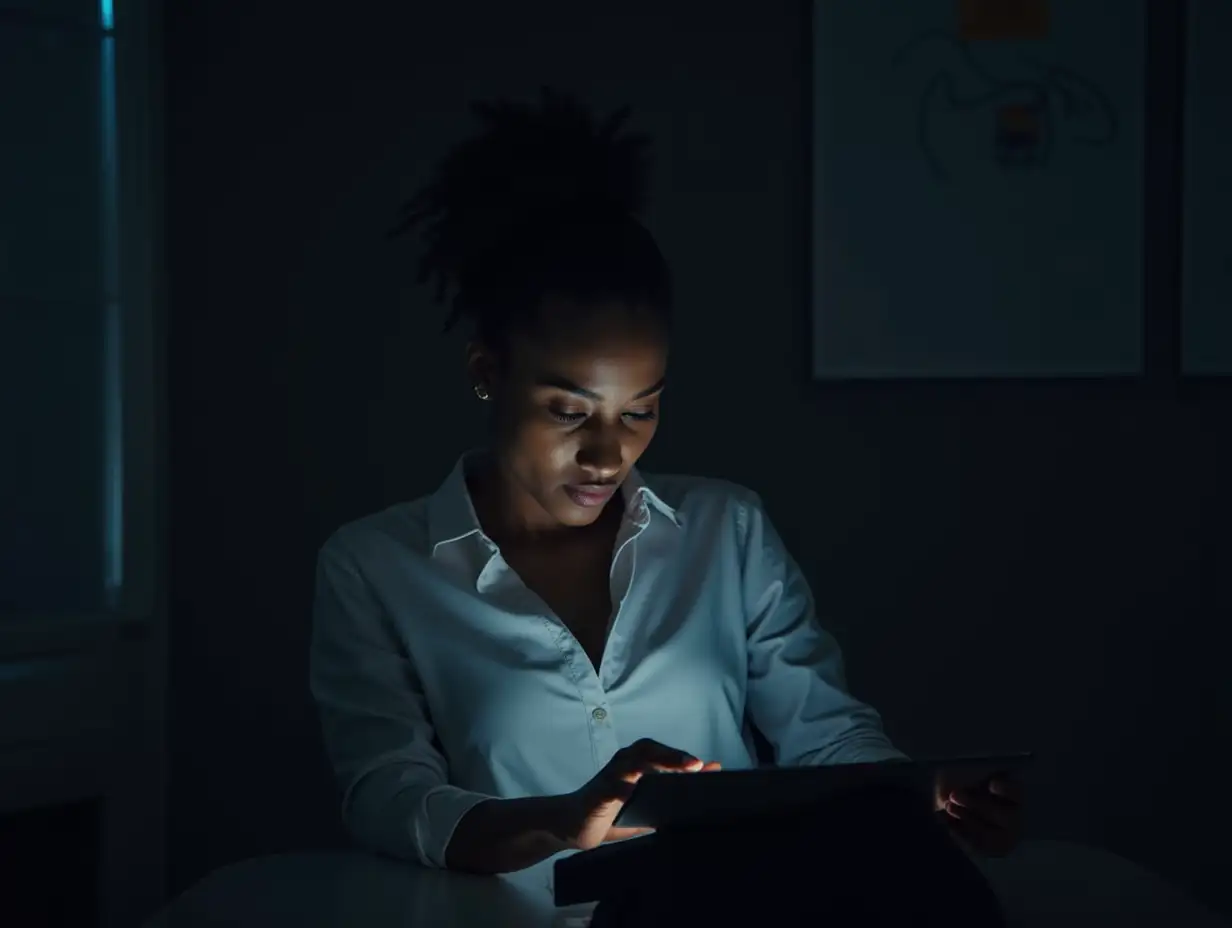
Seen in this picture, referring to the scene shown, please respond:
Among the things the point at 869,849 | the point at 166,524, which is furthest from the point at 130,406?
the point at 869,849

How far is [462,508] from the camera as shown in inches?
61.2

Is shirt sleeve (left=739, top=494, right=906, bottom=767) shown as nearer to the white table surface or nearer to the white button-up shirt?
the white button-up shirt

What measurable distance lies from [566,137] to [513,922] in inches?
35.9

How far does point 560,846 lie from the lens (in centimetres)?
117

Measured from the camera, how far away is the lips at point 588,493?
4.77 ft

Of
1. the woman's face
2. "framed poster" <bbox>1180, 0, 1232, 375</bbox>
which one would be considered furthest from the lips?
"framed poster" <bbox>1180, 0, 1232, 375</bbox>

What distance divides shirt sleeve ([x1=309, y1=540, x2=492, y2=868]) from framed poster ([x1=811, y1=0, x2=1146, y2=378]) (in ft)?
3.59

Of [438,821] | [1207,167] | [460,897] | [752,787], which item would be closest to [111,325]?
[438,821]

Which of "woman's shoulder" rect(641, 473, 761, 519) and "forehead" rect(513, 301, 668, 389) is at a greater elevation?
"forehead" rect(513, 301, 668, 389)

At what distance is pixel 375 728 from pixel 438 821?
0.64 feet

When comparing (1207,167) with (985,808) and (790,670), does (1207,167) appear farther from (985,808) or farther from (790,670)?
(985,808)

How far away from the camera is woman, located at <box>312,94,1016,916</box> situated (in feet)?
4.67

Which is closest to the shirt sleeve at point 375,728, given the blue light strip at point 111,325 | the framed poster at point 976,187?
the blue light strip at point 111,325

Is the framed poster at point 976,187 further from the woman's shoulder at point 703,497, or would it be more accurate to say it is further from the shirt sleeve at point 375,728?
the shirt sleeve at point 375,728
